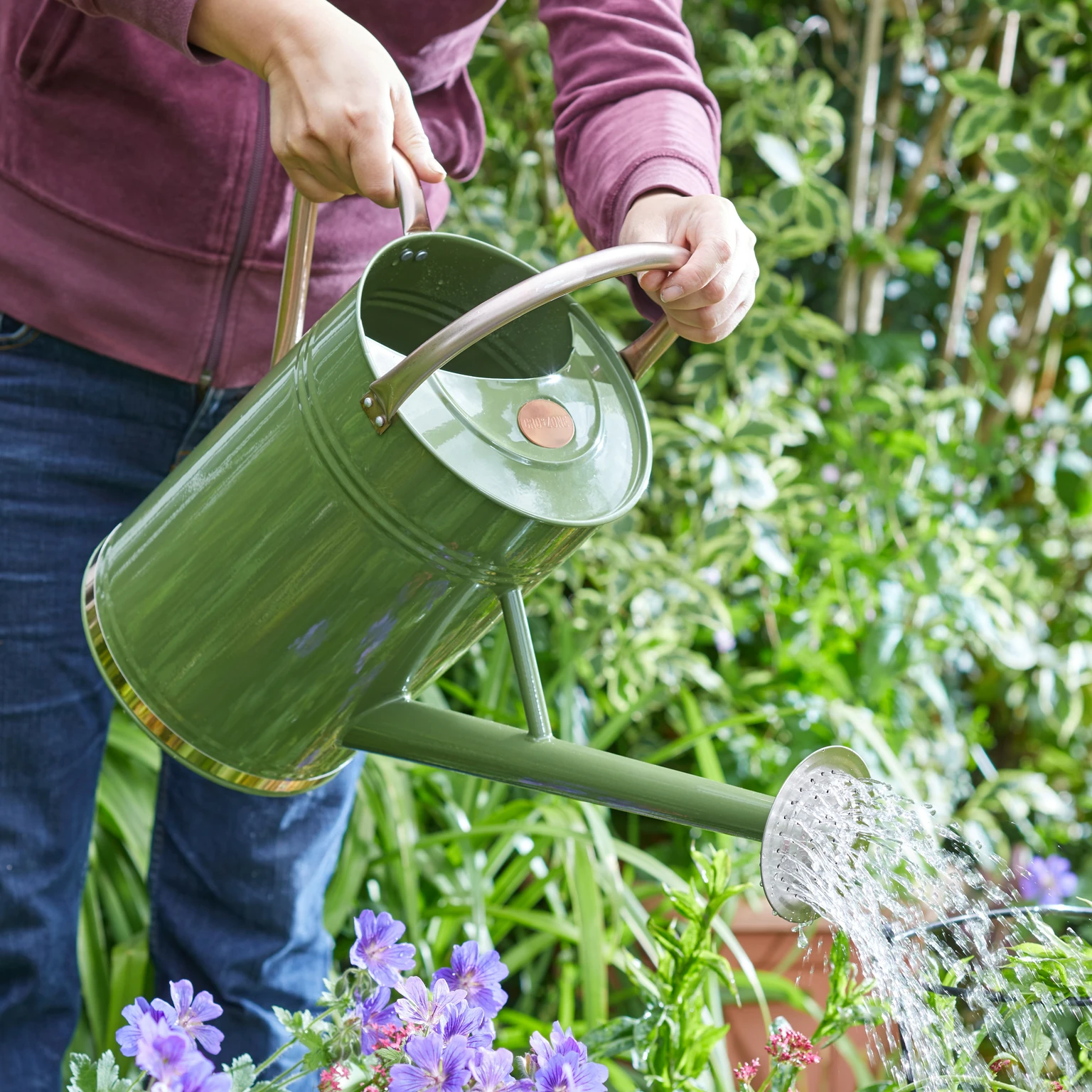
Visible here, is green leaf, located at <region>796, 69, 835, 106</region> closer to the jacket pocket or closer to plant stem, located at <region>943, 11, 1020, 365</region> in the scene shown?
plant stem, located at <region>943, 11, 1020, 365</region>

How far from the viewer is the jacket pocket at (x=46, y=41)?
68cm

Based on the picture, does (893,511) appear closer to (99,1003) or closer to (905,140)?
(905,140)

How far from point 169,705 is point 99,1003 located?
2.24 ft

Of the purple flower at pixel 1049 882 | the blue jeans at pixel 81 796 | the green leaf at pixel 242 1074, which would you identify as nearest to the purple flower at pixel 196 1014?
the green leaf at pixel 242 1074

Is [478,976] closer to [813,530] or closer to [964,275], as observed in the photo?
[813,530]

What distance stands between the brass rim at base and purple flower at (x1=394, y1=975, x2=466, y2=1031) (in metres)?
0.15

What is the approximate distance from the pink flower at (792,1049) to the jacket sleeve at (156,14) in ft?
1.92

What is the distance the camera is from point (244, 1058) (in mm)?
484

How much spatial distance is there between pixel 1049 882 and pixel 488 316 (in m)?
1.25

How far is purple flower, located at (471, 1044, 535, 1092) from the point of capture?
17.9 inches

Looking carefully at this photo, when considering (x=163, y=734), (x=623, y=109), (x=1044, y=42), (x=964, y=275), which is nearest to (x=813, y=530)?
(x=964, y=275)

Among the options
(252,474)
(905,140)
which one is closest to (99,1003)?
(252,474)

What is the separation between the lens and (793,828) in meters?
Answer: 0.48

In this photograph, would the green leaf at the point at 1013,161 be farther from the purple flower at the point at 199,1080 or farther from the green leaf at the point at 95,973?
the purple flower at the point at 199,1080
